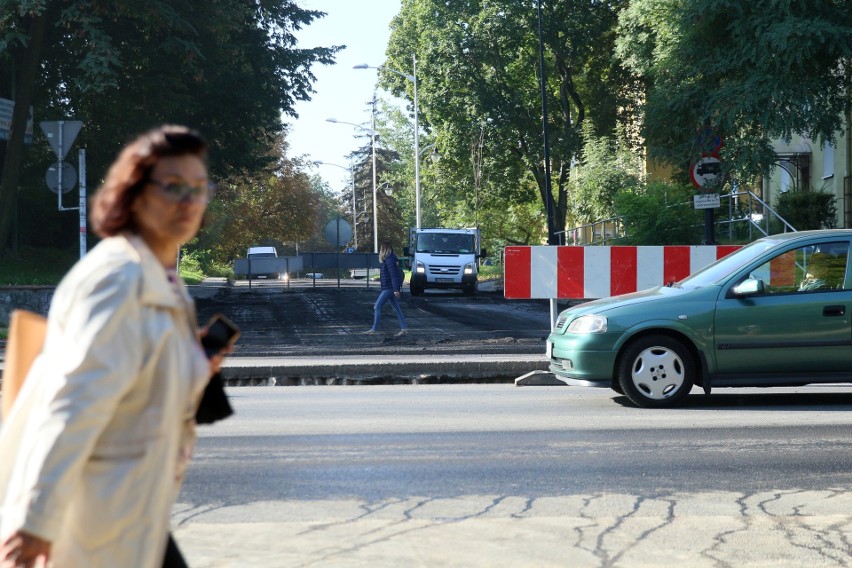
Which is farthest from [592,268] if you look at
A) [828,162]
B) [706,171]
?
[828,162]

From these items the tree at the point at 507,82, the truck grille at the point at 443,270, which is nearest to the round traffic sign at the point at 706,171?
the truck grille at the point at 443,270

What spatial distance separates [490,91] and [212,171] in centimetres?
1958

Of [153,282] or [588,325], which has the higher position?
[153,282]

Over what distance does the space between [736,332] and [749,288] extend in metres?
0.41

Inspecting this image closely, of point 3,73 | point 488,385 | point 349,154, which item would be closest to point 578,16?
point 3,73

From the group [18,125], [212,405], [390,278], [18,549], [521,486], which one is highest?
[18,125]

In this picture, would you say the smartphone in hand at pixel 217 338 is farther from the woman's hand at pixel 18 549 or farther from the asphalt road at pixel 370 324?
the asphalt road at pixel 370 324

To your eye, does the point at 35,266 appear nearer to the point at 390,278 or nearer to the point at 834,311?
the point at 390,278

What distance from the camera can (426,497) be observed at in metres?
7.07

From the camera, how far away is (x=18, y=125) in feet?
92.2

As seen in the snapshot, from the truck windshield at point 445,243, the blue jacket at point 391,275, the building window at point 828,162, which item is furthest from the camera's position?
the truck windshield at point 445,243

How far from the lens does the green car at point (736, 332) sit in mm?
11138

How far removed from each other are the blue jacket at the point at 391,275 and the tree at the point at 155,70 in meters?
8.15

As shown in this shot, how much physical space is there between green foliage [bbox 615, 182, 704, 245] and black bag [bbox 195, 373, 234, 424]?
26120 mm
